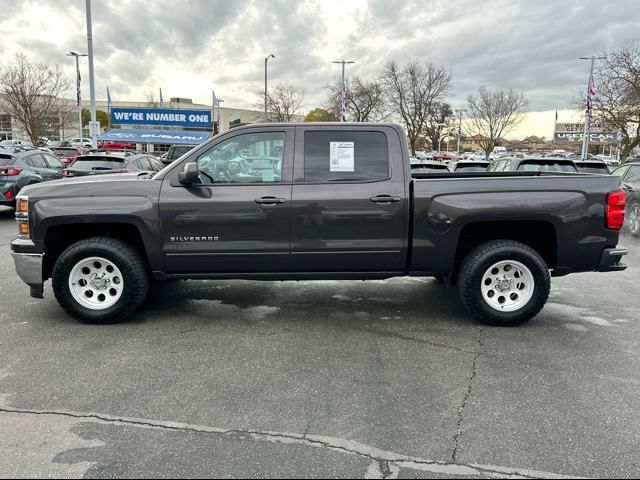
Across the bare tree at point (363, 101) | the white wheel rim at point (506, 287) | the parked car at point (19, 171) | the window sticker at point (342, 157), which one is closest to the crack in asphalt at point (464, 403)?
the white wheel rim at point (506, 287)

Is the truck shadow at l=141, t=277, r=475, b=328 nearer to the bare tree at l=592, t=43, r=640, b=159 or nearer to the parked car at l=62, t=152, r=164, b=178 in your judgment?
the parked car at l=62, t=152, r=164, b=178

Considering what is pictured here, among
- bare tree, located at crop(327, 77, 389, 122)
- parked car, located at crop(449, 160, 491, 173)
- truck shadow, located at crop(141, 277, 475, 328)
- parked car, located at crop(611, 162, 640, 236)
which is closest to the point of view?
truck shadow, located at crop(141, 277, 475, 328)

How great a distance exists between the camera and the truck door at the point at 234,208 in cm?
459

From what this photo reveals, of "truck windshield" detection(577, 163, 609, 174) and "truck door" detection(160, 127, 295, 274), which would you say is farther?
"truck windshield" detection(577, 163, 609, 174)

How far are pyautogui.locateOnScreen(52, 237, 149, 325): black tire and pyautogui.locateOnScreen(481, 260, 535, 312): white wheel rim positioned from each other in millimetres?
3318

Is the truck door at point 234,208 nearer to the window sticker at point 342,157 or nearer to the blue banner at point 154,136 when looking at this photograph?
the window sticker at point 342,157

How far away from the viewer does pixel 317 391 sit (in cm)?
351

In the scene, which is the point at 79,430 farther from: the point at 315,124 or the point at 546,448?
the point at 315,124

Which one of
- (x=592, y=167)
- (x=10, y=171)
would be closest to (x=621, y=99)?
(x=592, y=167)

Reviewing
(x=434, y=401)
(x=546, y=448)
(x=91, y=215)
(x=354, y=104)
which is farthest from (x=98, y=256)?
(x=354, y=104)

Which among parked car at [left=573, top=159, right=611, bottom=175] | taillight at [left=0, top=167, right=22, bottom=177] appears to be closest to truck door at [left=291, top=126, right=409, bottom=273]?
parked car at [left=573, top=159, right=611, bottom=175]

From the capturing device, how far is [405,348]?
431 centimetres

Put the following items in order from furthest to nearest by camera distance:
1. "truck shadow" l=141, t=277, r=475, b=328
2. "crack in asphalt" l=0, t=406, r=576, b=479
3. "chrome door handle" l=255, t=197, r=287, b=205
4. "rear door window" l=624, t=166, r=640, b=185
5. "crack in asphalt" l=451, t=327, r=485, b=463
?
"rear door window" l=624, t=166, r=640, b=185 → "truck shadow" l=141, t=277, r=475, b=328 → "chrome door handle" l=255, t=197, r=287, b=205 → "crack in asphalt" l=451, t=327, r=485, b=463 → "crack in asphalt" l=0, t=406, r=576, b=479

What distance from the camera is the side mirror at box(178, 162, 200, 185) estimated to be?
4.40m
